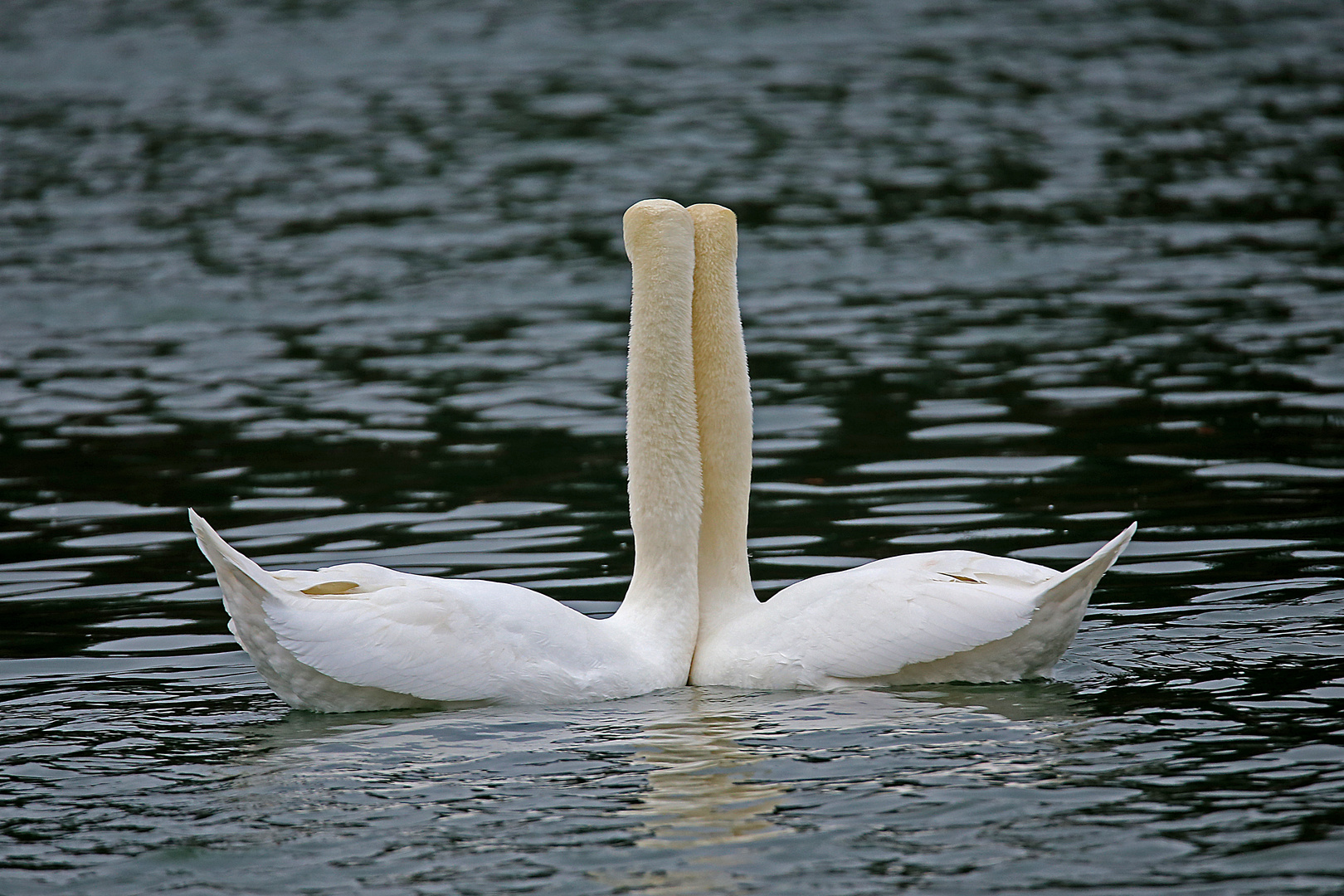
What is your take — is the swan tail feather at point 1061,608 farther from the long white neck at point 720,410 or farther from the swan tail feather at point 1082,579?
the long white neck at point 720,410

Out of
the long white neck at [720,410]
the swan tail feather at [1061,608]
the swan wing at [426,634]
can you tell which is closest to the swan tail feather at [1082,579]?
the swan tail feather at [1061,608]

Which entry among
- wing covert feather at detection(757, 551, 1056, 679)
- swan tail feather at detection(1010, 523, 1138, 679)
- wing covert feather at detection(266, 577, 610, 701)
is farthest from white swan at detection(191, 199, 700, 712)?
swan tail feather at detection(1010, 523, 1138, 679)

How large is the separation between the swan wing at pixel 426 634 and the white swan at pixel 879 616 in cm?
72

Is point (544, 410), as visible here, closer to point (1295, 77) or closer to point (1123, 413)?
point (1123, 413)

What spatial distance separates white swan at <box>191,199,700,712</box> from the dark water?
0.17 m

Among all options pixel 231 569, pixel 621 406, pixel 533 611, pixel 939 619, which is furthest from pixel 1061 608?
pixel 621 406

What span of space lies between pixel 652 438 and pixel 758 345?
8.21 m

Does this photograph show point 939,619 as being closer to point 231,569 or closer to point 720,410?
point 720,410

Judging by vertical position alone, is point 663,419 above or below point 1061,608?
above

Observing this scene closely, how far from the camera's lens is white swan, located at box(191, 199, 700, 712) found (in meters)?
6.25

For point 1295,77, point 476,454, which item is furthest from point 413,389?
point 1295,77

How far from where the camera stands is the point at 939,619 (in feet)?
21.2

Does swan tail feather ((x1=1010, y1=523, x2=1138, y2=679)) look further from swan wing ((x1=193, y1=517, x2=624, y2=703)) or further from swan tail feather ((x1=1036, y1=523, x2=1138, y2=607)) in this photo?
swan wing ((x1=193, y1=517, x2=624, y2=703))

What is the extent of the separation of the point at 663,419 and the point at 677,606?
0.80 metres
